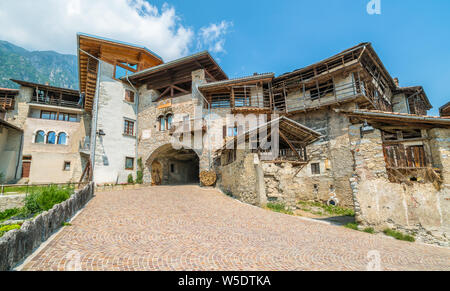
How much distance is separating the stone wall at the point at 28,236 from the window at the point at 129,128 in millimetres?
14229

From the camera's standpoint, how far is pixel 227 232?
5805 mm

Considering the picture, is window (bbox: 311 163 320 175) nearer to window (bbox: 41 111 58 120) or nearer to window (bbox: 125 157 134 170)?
window (bbox: 125 157 134 170)

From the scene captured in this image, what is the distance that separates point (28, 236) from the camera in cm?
384

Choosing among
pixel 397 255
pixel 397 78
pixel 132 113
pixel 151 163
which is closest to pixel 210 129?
pixel 151 163

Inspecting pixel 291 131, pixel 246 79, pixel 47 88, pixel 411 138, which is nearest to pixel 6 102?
pixel 47 88

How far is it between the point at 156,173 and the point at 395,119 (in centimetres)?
1907

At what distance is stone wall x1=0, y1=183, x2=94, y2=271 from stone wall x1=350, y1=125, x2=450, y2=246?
29.9 feet

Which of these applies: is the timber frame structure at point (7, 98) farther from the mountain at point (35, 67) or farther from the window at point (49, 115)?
the mountain at point (35, 67)

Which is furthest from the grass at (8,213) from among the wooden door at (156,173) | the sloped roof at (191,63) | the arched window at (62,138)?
the arched window at (62,138)

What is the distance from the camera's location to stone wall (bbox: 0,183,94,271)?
3135 millimetres

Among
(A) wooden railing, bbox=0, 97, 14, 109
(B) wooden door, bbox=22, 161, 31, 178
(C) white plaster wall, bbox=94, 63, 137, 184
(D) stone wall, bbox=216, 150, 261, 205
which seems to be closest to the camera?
(D) stone wall, bbox=216, 150, 261, 205

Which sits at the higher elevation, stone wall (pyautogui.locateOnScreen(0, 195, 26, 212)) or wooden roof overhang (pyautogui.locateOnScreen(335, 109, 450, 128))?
wooden roof overhang (pyautogui.locateOnScreen(335, 109, 450, 128))

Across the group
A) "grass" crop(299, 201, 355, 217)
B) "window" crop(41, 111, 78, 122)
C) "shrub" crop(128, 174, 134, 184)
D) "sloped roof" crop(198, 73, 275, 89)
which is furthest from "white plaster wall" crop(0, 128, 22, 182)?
"grass" crop(299, 201, 355, 217)
